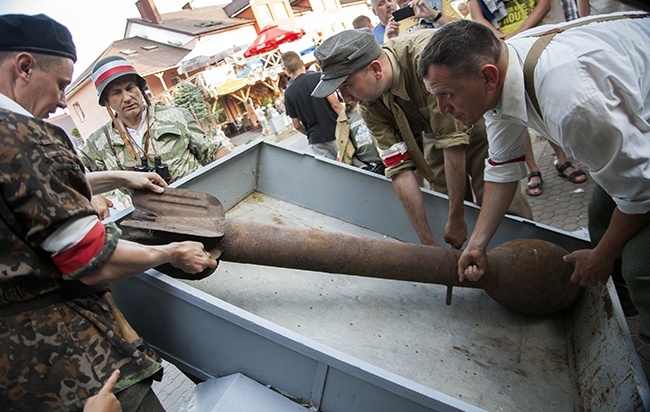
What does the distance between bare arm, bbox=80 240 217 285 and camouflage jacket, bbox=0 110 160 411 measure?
0.06 m

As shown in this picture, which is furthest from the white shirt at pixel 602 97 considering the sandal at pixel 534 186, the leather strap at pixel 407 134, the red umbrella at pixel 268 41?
the red umbrella at pixel 268 41

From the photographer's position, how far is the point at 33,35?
1.28m

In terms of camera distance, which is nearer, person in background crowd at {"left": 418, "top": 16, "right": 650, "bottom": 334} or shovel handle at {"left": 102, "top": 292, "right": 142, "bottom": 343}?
person in background crowd at {"left": 418, "top": 16, "right": 650, "bottom": 334}

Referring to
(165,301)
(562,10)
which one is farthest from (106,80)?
(562,10)

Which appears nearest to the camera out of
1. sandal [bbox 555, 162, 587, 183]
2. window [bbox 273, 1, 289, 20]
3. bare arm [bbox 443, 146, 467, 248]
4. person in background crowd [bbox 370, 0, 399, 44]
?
bare arm [bbox 443, 146, 467, 248]

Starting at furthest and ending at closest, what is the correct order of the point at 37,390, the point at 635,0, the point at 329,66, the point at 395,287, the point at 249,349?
the point at 395,287 < the point at 329,66 < the point at 249,349 < the point at 37,390 < the point at 635,0

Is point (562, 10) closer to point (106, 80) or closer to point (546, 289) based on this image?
point (546, 289)

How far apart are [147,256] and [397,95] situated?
1738 mm

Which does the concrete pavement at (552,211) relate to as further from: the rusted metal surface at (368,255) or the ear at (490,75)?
the ear at (490,75)

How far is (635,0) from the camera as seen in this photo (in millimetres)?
1120

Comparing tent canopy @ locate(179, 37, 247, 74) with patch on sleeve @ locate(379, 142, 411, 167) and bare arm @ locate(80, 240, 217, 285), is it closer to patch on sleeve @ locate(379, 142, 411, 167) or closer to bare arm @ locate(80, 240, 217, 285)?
patch on sleeve @ locate(379, 142, 411, 167)

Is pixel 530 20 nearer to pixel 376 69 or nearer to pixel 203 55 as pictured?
pixel 376 69

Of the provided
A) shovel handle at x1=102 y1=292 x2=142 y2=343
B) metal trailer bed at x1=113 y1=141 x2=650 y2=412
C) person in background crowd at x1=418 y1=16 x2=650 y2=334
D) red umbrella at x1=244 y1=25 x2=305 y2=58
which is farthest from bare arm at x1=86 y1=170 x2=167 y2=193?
red umbrella at x1=244 y1=25 x2=305 y2=58

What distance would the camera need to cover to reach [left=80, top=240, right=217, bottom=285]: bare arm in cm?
134
